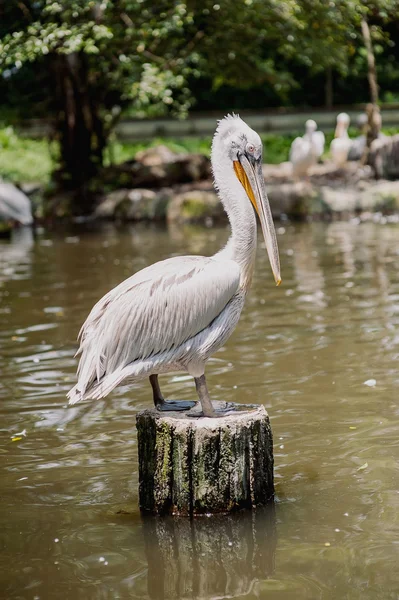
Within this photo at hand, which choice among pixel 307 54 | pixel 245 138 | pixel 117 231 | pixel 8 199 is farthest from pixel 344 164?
pixel 245 138

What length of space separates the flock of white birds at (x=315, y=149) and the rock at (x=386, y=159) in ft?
3.56

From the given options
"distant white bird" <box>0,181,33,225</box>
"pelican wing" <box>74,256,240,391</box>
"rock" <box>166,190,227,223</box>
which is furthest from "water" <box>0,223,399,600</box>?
"rock" <box>166,190,227,223</box>

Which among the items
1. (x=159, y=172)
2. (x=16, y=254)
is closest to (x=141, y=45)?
(x=159, y=172)

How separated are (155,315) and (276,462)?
3.80ft

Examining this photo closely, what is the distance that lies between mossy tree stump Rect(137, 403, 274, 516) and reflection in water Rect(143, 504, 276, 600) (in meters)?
0.08

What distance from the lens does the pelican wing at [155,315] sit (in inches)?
164

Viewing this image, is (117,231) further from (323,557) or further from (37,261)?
(323,557)

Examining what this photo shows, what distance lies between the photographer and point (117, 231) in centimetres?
1577

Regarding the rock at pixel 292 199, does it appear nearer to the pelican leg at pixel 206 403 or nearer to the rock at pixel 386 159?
the rock at pixel 386 159

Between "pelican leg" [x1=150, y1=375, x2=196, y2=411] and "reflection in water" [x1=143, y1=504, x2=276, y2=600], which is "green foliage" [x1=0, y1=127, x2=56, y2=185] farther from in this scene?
"reflection in water" [x1=143, y1=504, x2=276, y2=600]

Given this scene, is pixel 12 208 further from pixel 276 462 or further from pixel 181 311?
pixel 181 311

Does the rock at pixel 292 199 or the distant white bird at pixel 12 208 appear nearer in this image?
the distant white bird at pixel 12 208

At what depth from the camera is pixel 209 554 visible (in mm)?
3836

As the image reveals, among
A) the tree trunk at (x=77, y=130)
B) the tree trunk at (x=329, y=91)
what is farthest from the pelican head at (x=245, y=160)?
the tree trunk at (x=329, y=91)
